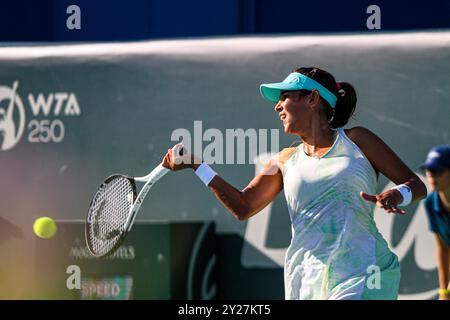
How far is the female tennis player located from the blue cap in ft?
6.12

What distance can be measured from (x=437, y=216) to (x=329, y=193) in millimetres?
2229

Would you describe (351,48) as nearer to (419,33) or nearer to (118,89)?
(419,33)

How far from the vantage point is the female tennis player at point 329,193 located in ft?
16.3

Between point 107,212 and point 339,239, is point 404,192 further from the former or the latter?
point 107,212

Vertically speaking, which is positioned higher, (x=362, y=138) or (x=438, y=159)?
(x=362, y=138)

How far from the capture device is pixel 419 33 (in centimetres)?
720

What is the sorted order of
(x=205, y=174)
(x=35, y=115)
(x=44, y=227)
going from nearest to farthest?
1. (x=205, y=174)
2. (x=44, y=227)
3. (x=35, y=115)

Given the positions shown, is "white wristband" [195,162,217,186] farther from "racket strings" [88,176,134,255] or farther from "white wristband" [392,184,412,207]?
"white wristband" [392,184,412,207]

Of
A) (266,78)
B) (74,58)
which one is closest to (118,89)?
(74,58)

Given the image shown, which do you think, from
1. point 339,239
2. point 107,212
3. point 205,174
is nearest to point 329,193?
point 339,239

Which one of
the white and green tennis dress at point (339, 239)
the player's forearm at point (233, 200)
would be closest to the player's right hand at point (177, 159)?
the player's forearm at point (233, 200)

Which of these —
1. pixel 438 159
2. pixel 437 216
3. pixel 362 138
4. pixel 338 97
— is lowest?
pixel 437 216

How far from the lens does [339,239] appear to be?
498 centimetres

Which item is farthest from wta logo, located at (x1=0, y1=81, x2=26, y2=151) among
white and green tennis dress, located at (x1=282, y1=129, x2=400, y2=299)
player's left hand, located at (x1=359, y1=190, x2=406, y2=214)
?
player's left hand, located at (x1=359, y1=190, x2=406, y2=214)
